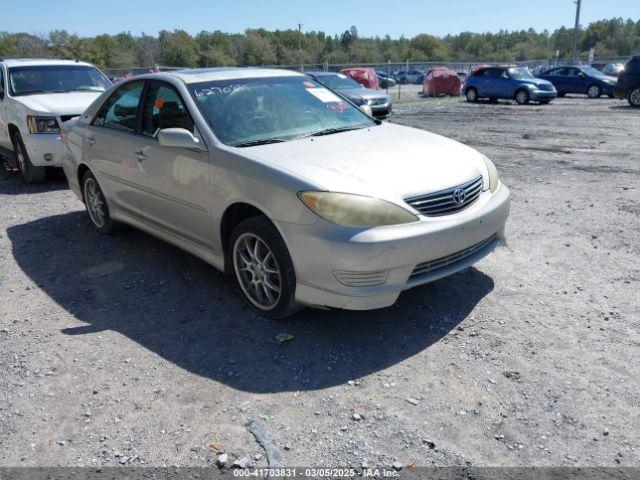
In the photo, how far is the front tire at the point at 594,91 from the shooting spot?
77.8 feet

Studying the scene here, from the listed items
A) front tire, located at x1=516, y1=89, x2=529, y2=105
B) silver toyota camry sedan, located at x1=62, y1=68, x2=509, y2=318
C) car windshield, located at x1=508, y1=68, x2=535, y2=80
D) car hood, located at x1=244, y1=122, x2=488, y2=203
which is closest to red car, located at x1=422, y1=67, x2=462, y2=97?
car windshield, located at x1=508, y1=68, x2=535, y2=80

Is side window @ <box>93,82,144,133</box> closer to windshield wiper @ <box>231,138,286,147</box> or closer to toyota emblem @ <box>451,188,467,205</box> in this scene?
windshield wiper @ <box>231,138,286,147</box>

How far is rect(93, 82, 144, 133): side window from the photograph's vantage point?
501 cm

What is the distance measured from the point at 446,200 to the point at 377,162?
0.54m

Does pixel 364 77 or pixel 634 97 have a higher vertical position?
pixel 364 77

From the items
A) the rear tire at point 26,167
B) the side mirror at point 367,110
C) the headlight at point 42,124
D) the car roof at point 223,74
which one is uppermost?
the car roof at point 223,74

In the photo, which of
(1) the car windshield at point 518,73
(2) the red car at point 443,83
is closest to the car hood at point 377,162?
(1) the car windshield at point 518,73

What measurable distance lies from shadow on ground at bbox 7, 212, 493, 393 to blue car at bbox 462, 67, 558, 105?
18.7m

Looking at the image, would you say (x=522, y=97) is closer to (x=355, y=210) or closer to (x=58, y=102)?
(x=58, y=102)

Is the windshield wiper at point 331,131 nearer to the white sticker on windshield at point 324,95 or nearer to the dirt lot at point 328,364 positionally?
the white sticker on windshield at point 324,95

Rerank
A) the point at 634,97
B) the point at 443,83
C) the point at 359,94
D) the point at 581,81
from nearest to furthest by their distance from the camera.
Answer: the point at 359,94 < the point at 634,97 < the point at 581,81 < the point at 443,83

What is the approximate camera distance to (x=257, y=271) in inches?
155

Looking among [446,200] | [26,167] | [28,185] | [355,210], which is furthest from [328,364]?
[28,185]

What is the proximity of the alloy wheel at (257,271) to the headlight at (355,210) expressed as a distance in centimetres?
55
